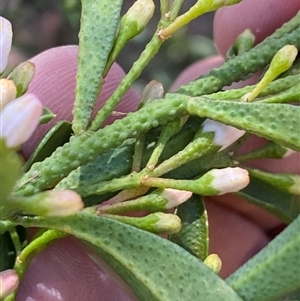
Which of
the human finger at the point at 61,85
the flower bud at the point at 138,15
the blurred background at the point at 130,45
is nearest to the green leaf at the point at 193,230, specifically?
the flower bud at the point at 138,15

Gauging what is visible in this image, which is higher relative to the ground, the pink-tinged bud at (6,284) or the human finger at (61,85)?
the pink-tinged bud at (6,284)

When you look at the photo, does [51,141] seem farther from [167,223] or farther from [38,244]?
[167,223]

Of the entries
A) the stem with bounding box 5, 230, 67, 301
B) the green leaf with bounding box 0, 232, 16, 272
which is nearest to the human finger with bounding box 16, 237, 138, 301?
the green leaf with bounding box 0, 232, 16, 272

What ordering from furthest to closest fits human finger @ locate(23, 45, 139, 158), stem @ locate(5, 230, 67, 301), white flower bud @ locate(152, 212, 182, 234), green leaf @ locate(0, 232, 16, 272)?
human finger @ locate(23, 45, 139, 158), green leaf @ locate(0, 232, 16, 272), stem @ locate(5, 230, 67, 301), white flower bud @ locate(152, 212, 182, 234)

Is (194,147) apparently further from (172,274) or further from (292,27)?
(292,27)

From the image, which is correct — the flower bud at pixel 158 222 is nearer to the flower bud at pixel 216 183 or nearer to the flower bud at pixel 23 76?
the flower bud at pixel 216 183

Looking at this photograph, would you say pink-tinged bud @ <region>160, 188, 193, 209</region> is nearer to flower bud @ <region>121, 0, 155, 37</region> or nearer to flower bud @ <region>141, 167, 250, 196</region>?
flower bud @ <region>141, 167, 250, 196</region>
